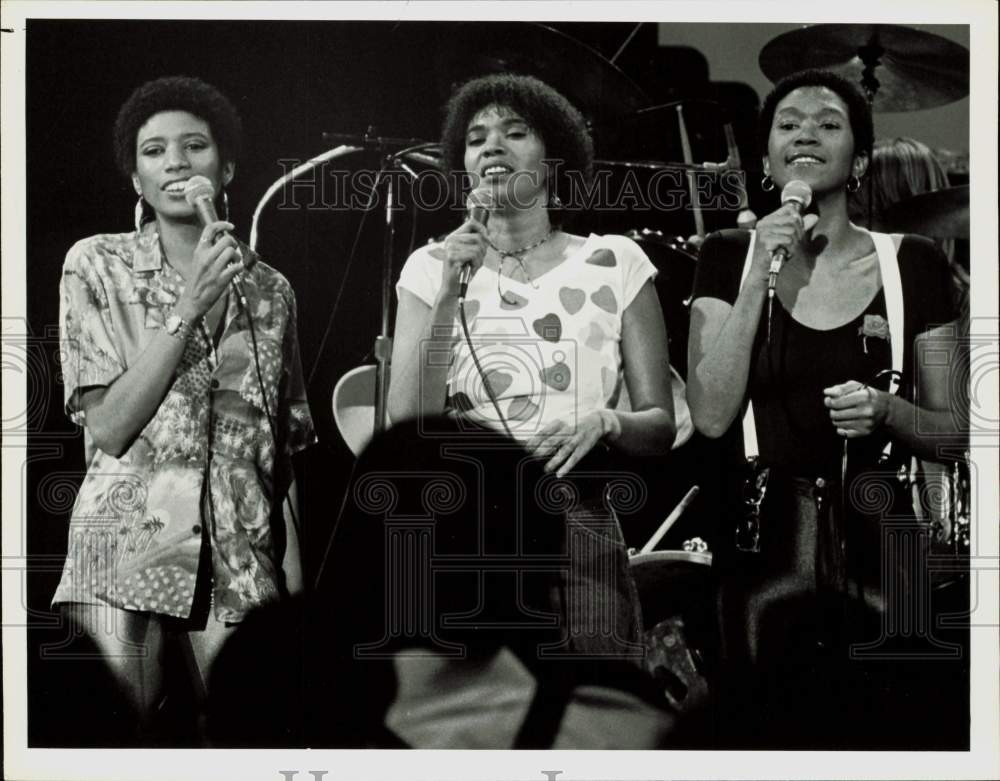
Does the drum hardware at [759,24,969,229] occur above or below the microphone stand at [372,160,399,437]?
above

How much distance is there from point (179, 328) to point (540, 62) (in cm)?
136

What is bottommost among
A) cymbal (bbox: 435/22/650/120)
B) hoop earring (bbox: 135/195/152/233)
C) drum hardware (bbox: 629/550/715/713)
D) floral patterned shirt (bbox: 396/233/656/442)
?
drum hardware (bbox: 629/550/715/713)

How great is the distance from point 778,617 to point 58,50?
283 cm

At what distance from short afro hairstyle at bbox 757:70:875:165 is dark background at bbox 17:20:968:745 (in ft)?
0.66

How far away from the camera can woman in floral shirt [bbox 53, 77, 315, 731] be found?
3.59m

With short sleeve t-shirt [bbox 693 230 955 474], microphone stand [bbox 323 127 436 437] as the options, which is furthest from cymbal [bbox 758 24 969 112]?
microphone stand [bbox 323 127 436 437]

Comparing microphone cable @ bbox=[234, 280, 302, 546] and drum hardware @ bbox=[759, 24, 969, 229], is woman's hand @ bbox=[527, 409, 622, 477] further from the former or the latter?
drum hardware @ bbox=[759, 24, 969, 229]

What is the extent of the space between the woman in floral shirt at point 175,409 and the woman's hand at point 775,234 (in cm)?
145

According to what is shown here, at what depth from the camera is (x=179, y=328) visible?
3574mm

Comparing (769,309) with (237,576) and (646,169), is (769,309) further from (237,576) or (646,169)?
(237,576)

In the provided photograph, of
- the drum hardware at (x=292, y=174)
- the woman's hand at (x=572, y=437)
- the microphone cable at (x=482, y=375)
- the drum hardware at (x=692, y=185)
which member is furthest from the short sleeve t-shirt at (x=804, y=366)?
the drum hardware at (x=292, y=174)

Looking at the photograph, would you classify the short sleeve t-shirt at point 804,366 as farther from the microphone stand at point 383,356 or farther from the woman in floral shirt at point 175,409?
the woman in floral shirt at point 175,409

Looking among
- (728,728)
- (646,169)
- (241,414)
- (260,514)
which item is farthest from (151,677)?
(646,169)

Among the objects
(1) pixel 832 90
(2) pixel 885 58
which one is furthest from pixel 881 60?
(1) pixel 832 90
